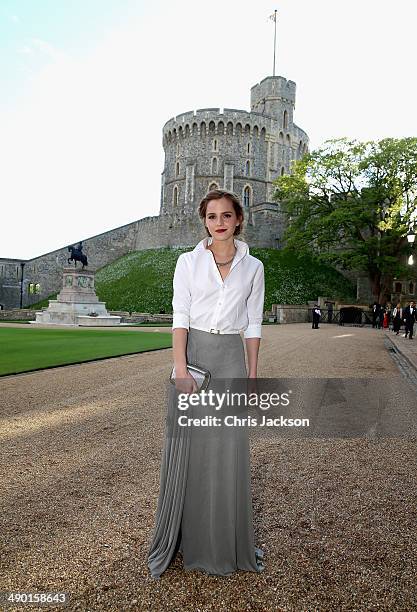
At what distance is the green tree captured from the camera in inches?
1310

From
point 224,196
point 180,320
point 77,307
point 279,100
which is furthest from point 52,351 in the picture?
point 279,100

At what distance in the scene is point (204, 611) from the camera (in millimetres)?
2236

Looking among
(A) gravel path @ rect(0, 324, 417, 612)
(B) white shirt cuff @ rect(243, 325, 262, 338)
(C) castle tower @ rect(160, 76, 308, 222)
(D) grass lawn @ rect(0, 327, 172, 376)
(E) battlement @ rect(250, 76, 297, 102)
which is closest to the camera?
(A) gravel path @ rect(0, 324, 417, 612)

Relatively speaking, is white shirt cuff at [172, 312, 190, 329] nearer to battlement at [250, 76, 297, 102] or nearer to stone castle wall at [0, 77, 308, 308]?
stone castle wall at [0, 77, 308, 308]

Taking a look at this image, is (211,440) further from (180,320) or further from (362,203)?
(362,203)

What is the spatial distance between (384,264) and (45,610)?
3568 cm

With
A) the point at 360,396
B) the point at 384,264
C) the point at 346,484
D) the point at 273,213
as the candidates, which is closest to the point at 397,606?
the point at 346,484

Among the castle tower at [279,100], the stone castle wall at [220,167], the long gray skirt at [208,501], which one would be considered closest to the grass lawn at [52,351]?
the long gray skirt at [208,501]

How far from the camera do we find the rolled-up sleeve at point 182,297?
2.68 meters

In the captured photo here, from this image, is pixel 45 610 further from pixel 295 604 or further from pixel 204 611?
pixel 295 604

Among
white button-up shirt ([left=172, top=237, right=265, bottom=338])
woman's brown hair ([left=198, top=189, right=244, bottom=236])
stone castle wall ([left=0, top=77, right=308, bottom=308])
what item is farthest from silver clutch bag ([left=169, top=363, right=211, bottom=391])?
stone castle wall ([left=0, top=77, right=308, bottom=308])

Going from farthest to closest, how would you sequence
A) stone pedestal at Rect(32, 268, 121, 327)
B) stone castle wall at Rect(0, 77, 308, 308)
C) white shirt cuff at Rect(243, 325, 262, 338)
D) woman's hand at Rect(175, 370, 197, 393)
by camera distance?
stone castle wall at Rect(0, 77, 308, 308) → stone pedestal at Rect(32, 268, 121, 327) → white shirt cuff at Rect(243, 325, 262, 338) → woman's hand at Rect(175, 370, 197, 393)

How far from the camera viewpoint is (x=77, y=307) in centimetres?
2866

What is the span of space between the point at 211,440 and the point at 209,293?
82cm
